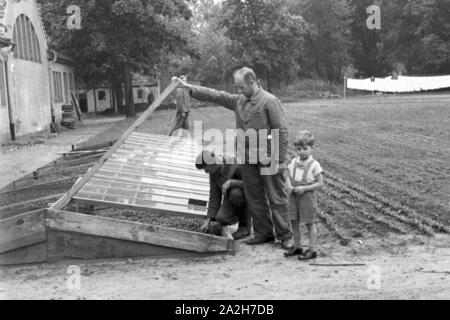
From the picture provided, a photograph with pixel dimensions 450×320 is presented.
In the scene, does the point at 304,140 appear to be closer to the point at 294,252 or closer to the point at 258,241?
the point at 294,252

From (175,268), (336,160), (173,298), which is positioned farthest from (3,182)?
(173,298)

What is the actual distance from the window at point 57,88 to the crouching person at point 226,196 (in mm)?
26905

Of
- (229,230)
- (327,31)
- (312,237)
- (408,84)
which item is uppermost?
(327,31)

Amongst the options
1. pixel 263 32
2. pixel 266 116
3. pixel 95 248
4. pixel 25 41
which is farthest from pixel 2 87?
pixel 263 32

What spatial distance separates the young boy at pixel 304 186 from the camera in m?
5.93

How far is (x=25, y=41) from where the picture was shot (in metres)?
26.6

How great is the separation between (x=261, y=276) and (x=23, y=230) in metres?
2.62

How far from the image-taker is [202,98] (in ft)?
22.9

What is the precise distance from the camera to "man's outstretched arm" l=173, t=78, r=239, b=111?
22.3 ft

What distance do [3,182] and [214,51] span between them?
53.8 m

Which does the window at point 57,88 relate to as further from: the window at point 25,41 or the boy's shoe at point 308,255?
the boy's shoe at point 308,255

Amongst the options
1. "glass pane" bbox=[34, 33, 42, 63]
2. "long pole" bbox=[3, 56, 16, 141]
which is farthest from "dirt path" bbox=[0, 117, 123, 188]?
"glass pane" bbox=[34, 33, 42, 63]

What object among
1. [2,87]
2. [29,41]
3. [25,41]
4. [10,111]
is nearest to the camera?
[2,87]
